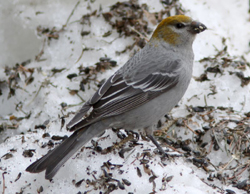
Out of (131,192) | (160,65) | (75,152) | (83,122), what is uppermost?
(160,65)

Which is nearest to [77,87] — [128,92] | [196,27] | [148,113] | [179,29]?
[128,92]

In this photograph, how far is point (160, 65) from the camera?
14.2 ft

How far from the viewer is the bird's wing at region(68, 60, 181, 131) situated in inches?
159

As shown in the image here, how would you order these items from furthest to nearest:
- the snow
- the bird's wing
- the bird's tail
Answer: the bird's wing → the snow → the bird's tail

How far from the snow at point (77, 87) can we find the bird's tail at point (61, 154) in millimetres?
216

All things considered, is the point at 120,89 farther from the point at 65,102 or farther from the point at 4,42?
the point at 4,42

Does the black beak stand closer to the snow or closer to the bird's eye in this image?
the bird's eye

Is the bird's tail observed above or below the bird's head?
below

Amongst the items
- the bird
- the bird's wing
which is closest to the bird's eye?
the bird

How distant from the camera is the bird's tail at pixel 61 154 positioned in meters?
3.61

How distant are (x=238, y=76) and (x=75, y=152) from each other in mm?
2610

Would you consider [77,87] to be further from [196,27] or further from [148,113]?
[196,27]

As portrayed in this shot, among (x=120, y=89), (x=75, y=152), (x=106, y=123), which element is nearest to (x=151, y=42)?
(x=120, y=89)

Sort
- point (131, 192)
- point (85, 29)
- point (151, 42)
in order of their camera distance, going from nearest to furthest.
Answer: point (131, 192)
point (151, 42)
point (85, 29)
